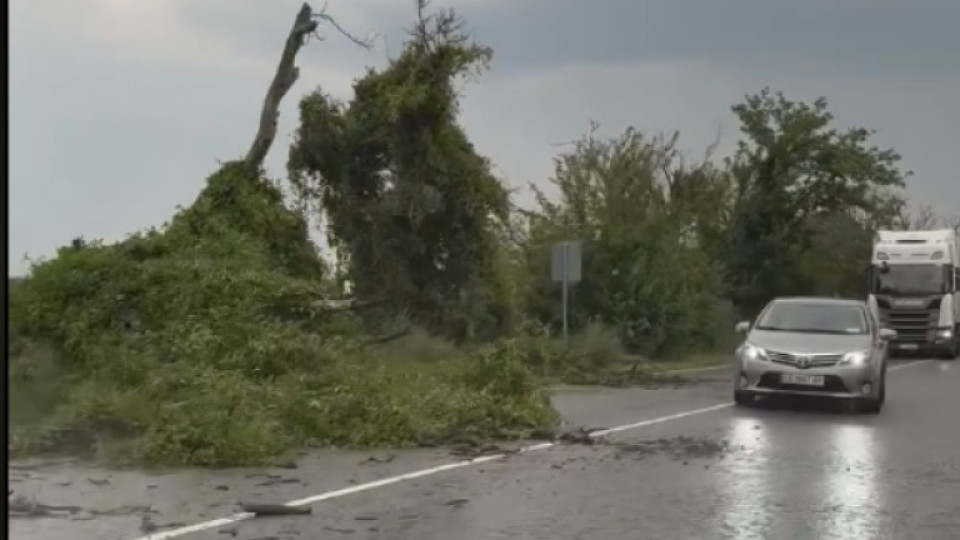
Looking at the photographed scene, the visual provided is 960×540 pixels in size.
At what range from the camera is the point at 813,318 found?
1889 centimetres

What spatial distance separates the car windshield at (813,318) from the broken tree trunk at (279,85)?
986 centimetres

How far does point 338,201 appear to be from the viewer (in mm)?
28109

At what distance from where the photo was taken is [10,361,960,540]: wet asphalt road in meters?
9.22

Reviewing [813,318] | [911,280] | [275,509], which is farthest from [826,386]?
[911,280]

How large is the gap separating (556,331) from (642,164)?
32.1 feet

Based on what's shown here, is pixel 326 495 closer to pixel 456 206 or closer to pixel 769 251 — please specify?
pixel 456 206

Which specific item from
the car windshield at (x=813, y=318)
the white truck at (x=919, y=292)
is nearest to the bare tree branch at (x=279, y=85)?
the car windshield at (x=813, y=318)

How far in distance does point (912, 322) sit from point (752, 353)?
2031 cm

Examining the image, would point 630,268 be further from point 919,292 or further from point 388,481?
point 388,481

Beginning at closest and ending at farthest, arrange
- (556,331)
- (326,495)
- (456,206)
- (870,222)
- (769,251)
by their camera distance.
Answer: (326,495) < (456,206) < (556,331) < (769,251) < (870,222)

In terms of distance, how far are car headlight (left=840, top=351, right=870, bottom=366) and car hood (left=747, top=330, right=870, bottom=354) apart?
0.11m

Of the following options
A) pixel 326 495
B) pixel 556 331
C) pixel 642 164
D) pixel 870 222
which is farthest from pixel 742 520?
pixel 870 222

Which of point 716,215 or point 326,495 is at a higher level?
point 716,215

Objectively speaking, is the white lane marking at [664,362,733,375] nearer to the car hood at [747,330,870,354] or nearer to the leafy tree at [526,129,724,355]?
the leafy tree at [526,129,724,355]
